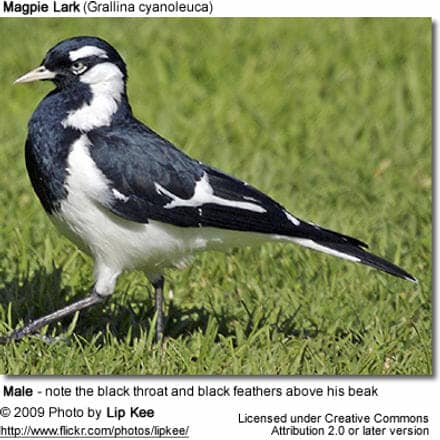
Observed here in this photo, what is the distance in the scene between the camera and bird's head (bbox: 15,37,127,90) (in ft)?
17.1

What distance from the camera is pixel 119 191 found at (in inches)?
198

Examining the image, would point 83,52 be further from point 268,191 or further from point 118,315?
point 268,191

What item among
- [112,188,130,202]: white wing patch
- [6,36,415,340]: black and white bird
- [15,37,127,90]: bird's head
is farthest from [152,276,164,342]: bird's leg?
[15,37,127,90]: bird's head

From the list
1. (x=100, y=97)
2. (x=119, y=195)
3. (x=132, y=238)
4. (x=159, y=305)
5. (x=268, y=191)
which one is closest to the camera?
(x=119, y=195)

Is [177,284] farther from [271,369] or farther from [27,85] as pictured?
[27,85]

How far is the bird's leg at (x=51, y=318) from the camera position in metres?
5.24

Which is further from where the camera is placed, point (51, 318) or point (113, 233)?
point (51, 318)

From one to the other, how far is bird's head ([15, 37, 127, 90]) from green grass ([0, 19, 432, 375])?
1.00 meters

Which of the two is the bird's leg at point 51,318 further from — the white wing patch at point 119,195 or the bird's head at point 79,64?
the bird's head at point 79,64

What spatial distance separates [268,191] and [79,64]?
2179 mm

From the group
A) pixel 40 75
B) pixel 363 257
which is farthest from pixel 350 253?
pixel 40 75

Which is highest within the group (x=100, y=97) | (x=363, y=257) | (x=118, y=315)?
(x=100, y=97)

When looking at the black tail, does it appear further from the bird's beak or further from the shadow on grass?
the bird's beak
